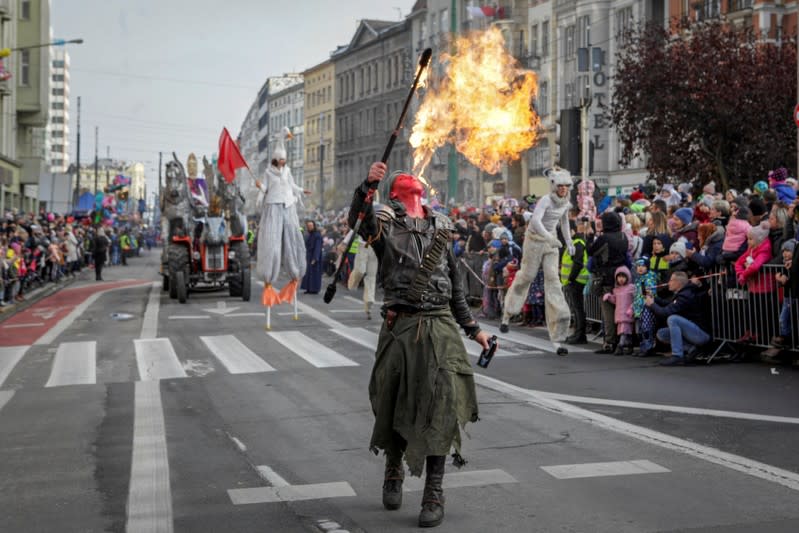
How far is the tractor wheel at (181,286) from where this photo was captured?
83.7 ft

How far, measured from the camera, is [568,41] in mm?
57750

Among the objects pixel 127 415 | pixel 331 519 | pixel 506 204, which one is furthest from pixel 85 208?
pixel 331 519

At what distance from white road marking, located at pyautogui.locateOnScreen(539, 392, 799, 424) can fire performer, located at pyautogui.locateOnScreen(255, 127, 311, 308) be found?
8.38 m

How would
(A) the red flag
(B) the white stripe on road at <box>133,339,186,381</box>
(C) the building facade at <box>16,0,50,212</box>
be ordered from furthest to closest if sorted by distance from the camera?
(C) the building facade at <box>16,0,50,212</box> < (A) the red flag < (B) the white stripe on road at <box>133,339,186,381</box>

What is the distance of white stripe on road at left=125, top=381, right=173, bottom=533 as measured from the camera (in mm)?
6547

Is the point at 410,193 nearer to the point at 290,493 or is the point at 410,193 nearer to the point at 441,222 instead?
the point at 441,222

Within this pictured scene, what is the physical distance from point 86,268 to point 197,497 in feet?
158

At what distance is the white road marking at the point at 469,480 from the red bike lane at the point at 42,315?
11.3 m

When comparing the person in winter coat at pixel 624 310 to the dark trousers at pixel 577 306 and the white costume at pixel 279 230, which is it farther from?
the white costume at pixel 279 230

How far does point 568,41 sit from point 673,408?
49295 mm

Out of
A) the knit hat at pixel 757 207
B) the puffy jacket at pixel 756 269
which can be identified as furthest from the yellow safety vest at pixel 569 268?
the puffy jacket at pixel 756 269

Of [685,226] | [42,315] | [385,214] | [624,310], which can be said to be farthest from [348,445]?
[42,315]

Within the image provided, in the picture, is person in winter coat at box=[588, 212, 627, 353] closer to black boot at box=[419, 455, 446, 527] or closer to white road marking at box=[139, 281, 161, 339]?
white road marking at box=[139, 281, 161, 339]

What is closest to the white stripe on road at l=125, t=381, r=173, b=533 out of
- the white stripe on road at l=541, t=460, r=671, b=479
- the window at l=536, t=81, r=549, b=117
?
the white stripe on road at l=541, t=460, r=671, b=479
